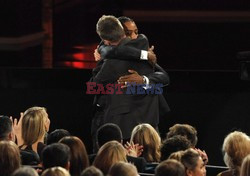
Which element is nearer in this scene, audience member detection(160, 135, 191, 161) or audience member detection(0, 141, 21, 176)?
audience member detection(0, 141, 21, 176)

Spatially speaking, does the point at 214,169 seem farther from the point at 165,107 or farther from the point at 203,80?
the point at 203,80

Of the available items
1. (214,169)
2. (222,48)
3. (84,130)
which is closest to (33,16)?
(84,130)

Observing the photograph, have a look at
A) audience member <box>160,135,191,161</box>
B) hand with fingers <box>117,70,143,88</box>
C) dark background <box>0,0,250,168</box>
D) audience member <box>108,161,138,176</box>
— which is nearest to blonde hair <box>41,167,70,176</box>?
audience member <box>108,161,138,176</box>

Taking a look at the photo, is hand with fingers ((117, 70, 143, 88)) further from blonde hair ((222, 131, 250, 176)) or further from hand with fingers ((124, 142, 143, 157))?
blonde hair ((222, 131, 250, 176))

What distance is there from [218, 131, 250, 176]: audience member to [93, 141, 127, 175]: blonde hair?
74 cm

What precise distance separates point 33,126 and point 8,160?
4.50 feet

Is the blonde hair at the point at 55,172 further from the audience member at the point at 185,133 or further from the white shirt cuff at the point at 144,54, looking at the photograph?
the white shirt cuff at the point at 144,54

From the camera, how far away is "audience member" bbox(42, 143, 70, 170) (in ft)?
20.0

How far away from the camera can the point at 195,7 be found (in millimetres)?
9172

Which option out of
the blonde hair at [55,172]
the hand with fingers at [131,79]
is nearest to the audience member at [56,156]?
the blonde hair at [55,172]

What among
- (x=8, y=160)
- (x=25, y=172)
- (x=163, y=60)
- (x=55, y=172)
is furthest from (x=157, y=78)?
(x=25, y=172)

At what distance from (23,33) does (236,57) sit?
6.61 ft

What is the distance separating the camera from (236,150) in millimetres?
6645

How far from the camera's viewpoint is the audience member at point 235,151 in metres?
Result: 6.60
